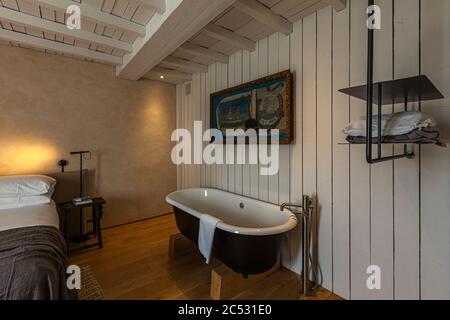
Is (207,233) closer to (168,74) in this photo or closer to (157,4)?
(157,4)

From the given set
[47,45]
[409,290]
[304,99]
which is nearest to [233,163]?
[304,99]

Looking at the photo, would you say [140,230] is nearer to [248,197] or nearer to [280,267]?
[248,197]

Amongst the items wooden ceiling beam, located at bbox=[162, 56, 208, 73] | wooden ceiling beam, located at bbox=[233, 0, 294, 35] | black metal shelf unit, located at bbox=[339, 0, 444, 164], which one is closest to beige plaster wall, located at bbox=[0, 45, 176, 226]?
wooden ceiling beam, located at bbox=[162, 56, 208, 73]

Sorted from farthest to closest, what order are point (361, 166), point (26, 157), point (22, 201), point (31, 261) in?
point (26, 157) → point (22, 201) → point (361, 166) → point (31, 261)

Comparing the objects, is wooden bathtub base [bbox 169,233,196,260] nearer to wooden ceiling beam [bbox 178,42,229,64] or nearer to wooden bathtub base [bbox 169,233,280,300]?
wooden bathtub base [bbox 169,233,280,300]

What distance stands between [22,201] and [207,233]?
6.05 ft

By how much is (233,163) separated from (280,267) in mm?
1264

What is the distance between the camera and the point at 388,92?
1.21 metres

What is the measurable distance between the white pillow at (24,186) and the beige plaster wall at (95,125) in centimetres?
44

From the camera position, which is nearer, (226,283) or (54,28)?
(226,283)

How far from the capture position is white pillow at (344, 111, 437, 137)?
1.08 meters

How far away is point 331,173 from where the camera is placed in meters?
1.75

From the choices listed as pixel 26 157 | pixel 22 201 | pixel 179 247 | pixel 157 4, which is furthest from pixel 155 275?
pixel 157 4

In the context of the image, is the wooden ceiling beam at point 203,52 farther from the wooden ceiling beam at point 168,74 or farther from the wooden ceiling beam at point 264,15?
the wooden ceiling beam at point 264,15
